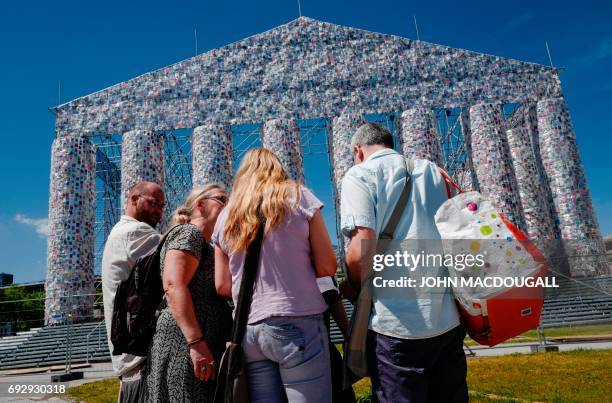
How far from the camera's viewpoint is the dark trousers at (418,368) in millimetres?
1419

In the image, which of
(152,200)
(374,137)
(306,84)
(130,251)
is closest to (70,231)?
(306,84)

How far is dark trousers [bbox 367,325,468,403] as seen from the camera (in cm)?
142

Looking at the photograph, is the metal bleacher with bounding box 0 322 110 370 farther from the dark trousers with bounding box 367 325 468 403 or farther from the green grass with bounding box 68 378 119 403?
the dark trousers with bounding box 367 325 468 403

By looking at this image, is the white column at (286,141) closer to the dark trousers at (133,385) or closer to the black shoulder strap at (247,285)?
the dark trousers at (133,385)

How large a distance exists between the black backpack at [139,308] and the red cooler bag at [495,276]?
118cm

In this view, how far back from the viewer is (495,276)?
4.67 feet

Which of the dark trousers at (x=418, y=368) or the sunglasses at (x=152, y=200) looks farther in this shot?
the sunglasses at (x=152, y=200)

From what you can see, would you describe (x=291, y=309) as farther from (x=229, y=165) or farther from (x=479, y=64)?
(x=479, y=64)

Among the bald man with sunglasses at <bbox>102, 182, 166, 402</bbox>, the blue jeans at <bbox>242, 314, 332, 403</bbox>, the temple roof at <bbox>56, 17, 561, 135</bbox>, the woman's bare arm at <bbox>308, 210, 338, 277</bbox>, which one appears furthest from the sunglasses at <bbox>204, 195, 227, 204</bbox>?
the temple roof at <bbox>56, 17, 561, 135</bbox>

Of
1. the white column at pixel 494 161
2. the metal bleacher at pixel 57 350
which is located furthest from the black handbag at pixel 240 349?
the white column at pixel 494 161

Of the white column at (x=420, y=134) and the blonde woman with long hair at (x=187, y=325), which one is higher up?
the white column at (x=420, y=134)

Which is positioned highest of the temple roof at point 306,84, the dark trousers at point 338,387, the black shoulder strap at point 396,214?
the temple roof at point 306,84

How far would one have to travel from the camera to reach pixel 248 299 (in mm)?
1612

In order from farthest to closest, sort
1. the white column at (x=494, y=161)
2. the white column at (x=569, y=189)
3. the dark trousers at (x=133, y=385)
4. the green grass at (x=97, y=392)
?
1. the white column at (x=494, y=161)
2. the white column at (x=569, y=189)
3. the green grass at (x=97, y=392)
4. the dark trousers at (x=133, y=385)
